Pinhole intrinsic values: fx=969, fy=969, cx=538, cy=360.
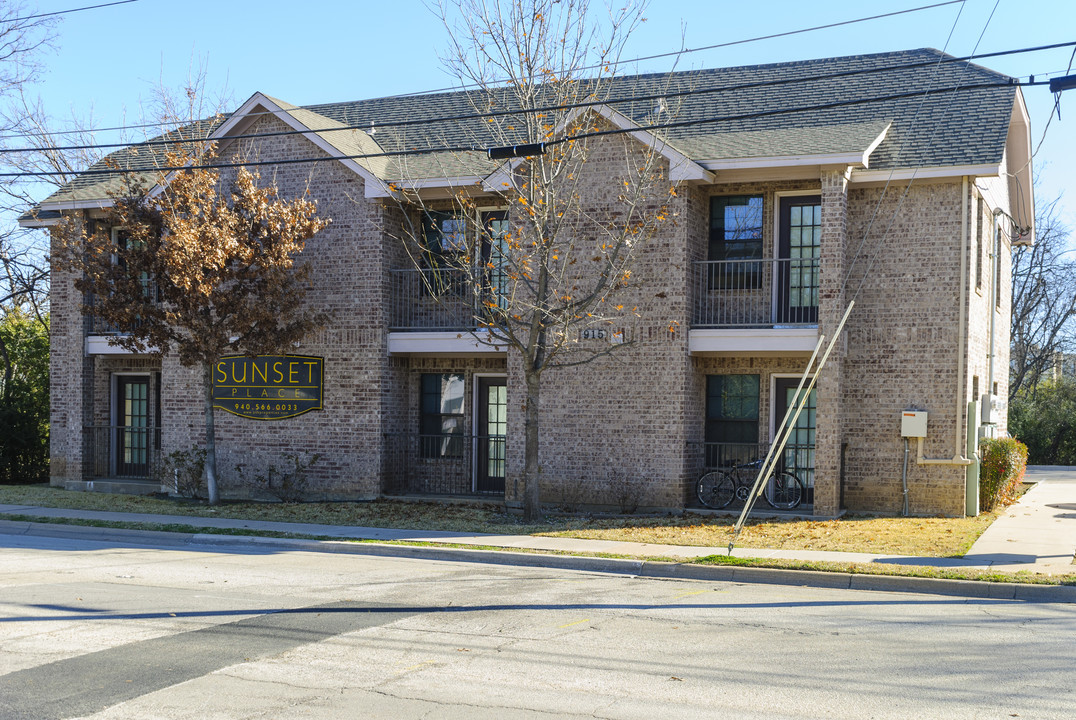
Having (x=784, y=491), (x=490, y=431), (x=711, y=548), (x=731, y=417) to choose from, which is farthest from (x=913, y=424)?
(x=490, y=431)

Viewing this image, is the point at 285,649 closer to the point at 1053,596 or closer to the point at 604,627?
the point at 604,627

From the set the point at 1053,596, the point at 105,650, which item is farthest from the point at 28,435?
the point at 1053,596

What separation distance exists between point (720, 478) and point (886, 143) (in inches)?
256

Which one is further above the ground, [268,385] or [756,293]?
[756,293]

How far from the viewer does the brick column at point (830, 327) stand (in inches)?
620

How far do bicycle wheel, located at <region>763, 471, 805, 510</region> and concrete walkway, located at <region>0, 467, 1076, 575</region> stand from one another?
10.3 ft

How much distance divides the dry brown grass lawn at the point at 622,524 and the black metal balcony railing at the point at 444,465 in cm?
102

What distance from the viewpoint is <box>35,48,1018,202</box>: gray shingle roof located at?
52.9 feet

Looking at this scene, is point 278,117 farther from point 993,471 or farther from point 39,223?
point 993,471

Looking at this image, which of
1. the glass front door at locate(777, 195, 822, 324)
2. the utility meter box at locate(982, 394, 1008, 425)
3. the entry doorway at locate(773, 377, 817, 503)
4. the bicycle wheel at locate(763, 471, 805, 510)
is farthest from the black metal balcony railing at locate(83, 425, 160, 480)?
the utility meter box at locate(982, 394, 1008, 425)

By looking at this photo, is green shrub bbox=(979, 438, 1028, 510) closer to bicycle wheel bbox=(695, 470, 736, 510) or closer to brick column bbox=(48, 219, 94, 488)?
bicycle wheel bbox=(695, 470, 736, 510)

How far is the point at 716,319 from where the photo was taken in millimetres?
17500

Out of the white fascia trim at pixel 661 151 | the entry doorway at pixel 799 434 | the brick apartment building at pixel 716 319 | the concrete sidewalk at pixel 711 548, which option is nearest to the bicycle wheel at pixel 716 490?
the brick apartment building at pixel 716 319

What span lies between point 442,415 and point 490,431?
1.04 m
